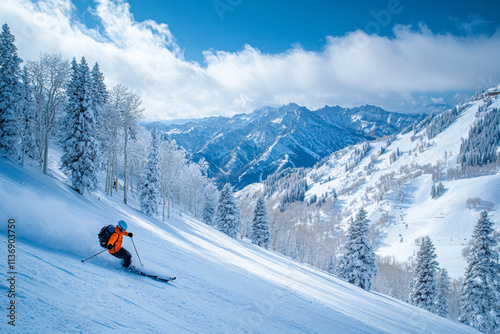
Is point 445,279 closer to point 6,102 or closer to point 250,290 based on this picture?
point 250,290

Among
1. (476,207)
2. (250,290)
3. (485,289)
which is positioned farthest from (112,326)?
(476,207)

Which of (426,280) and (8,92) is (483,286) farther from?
(8,92)

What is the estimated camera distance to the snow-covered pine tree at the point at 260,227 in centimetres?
4497

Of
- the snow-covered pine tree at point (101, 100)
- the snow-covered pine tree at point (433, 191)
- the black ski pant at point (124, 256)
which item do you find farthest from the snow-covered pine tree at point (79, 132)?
the snow-covered pine tree at point (433, 191)

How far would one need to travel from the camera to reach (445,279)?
1497 inches

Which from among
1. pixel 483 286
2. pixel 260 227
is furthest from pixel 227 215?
pixel 483 286

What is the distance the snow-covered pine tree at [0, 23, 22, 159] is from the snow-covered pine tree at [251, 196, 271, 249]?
35.8 m

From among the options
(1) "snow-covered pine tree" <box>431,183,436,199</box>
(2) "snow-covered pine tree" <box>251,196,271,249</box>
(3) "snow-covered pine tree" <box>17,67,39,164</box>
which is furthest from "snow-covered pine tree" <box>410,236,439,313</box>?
(1) "snow-covered pine tree" <box>431,183,436,199</box>

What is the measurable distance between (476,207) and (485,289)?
170898 millimetres

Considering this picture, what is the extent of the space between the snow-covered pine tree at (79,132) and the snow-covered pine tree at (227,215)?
83.2ft

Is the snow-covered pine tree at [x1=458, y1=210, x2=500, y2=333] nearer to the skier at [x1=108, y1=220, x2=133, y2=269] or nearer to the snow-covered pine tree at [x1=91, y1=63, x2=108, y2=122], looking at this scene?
the skier at [x1=108, y1=220, x2=133, y2=269]

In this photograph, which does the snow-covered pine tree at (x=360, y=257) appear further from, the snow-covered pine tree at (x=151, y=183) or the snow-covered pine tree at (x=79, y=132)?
the snow-covered pine tree at (x=79, y=132)

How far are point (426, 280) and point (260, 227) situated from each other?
26.9m

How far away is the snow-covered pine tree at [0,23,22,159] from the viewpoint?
1947cm
